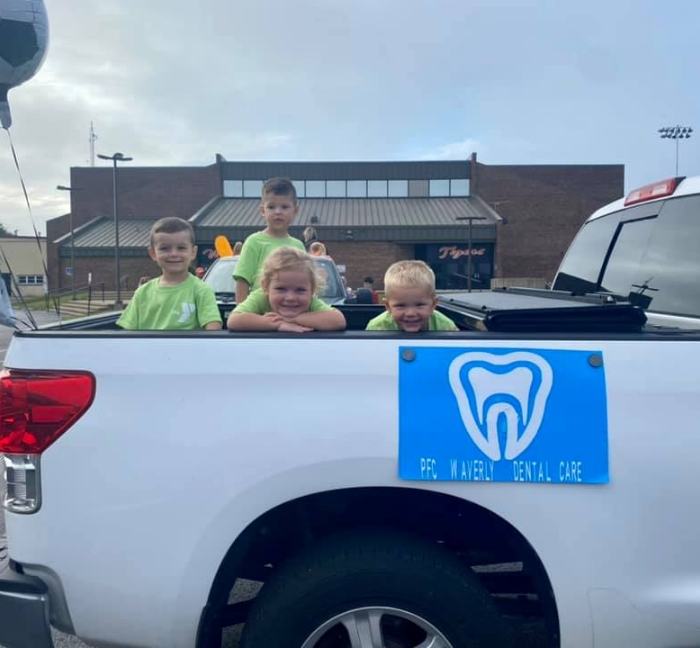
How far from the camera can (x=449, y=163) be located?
156 ft

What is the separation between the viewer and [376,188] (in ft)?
159

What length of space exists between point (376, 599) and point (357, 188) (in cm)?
4743

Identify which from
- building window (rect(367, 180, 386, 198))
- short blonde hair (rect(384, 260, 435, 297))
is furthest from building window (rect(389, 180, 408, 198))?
short blonde hair (rect(384, 260, 435, 297))

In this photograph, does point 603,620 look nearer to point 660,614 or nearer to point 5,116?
point 660,614

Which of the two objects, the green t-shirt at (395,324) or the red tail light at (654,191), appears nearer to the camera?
the green t-shirt at (395,324)

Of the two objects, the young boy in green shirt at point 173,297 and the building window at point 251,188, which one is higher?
the building window at point 251,188

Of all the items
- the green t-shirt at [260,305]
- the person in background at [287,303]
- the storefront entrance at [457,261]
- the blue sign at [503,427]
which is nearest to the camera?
the blue sign at [503,427]

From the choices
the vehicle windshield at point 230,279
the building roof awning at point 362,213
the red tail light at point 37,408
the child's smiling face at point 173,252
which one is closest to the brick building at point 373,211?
the building roof awning at point 362,213

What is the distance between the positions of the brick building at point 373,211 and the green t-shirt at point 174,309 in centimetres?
3844

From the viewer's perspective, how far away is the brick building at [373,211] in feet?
144

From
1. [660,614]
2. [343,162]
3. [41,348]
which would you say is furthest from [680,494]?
[343,162]

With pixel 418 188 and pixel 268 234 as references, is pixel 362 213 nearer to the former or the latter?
→ pixel 418 188

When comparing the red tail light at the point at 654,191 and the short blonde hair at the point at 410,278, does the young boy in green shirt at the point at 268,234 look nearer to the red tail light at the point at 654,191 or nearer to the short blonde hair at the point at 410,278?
the short blonde hair at the point at 410,278

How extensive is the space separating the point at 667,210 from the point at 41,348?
3.27m
